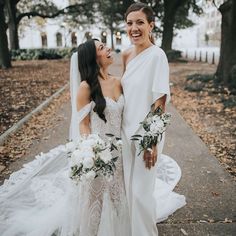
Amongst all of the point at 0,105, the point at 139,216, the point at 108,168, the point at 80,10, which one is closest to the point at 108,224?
the point at 139,216

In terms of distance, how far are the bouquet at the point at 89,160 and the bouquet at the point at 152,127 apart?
363 millimetres

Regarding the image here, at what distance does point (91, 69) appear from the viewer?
3.25 m

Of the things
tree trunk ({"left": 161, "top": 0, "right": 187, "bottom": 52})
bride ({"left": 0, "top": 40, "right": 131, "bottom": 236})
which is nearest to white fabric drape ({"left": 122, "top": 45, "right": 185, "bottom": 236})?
bride ({"left": 0, "top": 40, "right": 131, "bottom": 236})

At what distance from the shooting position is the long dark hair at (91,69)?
3.23 meters

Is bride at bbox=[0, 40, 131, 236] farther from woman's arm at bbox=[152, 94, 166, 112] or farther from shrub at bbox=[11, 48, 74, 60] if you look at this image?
shrub at bbox=[11, 48, 74, 60]

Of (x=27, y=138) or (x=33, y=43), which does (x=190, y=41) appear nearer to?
(x=33, y=43)

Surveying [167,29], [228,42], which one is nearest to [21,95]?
[228,42]

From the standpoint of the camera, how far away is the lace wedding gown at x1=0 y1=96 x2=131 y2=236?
344 cm

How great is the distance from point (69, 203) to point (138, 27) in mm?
1880

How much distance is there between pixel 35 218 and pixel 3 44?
21.4m

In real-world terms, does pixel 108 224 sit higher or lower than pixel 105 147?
lower

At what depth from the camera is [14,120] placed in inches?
365

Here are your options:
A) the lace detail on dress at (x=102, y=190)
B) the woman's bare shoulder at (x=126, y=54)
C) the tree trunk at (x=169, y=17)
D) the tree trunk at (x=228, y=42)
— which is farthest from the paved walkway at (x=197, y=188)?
the tree trunk at (x=169, y=17)

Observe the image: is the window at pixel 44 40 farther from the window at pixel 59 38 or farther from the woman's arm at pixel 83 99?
the woman's arm at pixel 83 99
